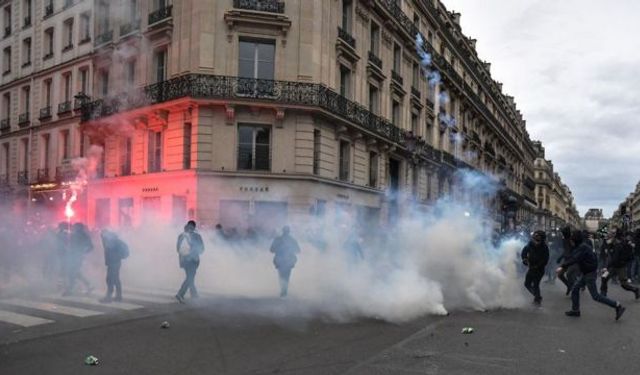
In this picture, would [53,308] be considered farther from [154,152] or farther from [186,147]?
[154,152]

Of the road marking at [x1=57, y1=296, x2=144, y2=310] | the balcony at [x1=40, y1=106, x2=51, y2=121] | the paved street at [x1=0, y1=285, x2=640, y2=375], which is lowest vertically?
the road marking at [x1=57, y1=296, x2=144, y2=310]

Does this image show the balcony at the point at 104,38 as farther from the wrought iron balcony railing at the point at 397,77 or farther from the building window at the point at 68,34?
the wrought iron balcony railing at the point at 397,77

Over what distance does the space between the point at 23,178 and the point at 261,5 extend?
16.8 meters

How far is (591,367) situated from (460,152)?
32166 mm

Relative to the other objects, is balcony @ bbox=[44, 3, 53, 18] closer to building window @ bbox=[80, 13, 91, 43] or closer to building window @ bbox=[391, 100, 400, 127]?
building window @ bbox=[80, 13, 91, 43]

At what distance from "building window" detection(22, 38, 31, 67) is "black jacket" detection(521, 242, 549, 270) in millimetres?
28506

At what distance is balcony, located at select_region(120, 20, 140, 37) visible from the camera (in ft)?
71.7

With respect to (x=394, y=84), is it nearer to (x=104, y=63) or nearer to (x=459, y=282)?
(x=104, y=63)

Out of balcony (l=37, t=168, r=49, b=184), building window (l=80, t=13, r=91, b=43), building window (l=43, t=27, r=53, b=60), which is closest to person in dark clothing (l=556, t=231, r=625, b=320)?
building window (l=80, t=13, r=91, b=43)

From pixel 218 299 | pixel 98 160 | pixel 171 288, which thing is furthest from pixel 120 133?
pixel 218 299

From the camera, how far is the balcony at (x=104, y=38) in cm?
A: 2327

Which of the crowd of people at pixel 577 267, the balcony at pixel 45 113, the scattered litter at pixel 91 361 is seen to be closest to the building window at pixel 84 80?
the balcony at pixel 45 113

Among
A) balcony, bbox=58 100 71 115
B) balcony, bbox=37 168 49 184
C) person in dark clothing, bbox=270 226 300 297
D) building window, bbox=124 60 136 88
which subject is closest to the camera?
person in dark clothing, bbox=270 226 300 297

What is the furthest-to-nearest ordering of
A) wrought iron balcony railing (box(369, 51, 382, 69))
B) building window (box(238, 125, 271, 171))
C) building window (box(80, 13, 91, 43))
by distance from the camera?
building window (box(80, 13, 91, 43)) < wrought iron balcony railing (box(369, 51, 382, 69)) < building window (box(238, 125, 271, 171))
